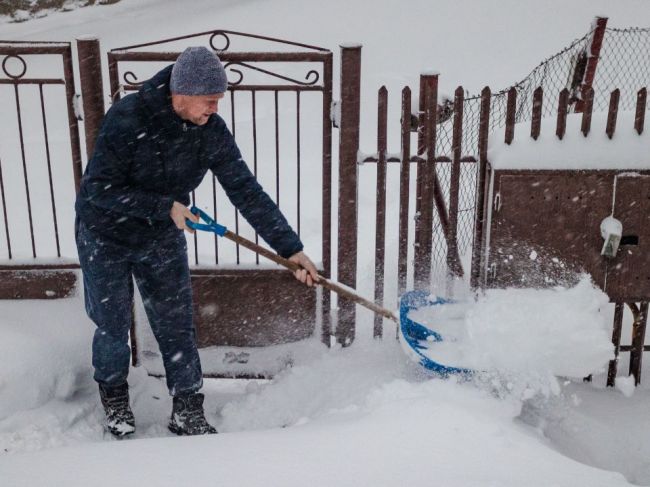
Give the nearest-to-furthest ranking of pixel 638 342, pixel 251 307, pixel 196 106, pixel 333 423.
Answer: pixel 196 106
pixel 333 423
pixel 638 342
pixel 251 307

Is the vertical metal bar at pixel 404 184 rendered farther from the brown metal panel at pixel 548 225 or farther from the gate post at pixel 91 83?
the gate post at pixel 91 83

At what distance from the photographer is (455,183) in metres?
3.87

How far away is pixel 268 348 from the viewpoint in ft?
14.1

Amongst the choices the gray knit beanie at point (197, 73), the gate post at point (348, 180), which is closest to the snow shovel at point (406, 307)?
the gate post at point (348, 180)

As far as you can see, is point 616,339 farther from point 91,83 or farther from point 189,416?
point 91,83

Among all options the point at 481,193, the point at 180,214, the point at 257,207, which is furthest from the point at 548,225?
the point at 180,214

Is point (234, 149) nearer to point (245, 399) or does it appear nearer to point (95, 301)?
point (95, 301)

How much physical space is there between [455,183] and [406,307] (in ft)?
2.53

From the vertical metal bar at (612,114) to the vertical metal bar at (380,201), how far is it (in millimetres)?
1202

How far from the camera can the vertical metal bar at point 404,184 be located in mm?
3818

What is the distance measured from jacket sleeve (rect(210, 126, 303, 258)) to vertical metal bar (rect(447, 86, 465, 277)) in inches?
38.3

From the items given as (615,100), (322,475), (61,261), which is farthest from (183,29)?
(322,475)

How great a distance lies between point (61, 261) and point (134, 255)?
1083 millimetres

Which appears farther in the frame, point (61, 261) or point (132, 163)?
point (61, 261)
